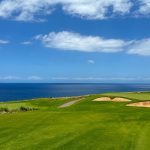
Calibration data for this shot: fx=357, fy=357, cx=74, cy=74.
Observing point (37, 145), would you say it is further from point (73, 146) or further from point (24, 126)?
point (24, 126)

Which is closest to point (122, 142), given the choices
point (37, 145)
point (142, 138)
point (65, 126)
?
point (142, 138)

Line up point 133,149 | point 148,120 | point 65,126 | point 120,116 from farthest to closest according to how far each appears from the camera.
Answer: point 120,116 → point 148,120 → point 65,126 → point 133,149

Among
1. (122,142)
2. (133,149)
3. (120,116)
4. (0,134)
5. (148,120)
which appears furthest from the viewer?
(120,116)

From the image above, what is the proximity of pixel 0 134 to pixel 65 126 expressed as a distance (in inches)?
260

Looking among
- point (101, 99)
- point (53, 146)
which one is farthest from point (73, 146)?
point (101, 99)

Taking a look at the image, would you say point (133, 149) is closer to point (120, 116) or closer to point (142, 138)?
point (142, 138)

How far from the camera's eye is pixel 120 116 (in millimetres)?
41344

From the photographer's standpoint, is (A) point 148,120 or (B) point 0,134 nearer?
(B) point 0,134

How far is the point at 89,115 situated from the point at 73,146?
56.2 feet

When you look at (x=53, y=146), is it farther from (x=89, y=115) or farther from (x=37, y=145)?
(x=89, y=115)

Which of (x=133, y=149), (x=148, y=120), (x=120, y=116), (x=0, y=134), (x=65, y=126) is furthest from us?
(x=120, y=116)

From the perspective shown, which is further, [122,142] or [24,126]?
[24,126]

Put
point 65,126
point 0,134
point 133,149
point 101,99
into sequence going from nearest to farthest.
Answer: point 133,149 → point 0,134 → point 65,126 → point 101,99

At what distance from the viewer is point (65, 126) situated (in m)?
34.2
